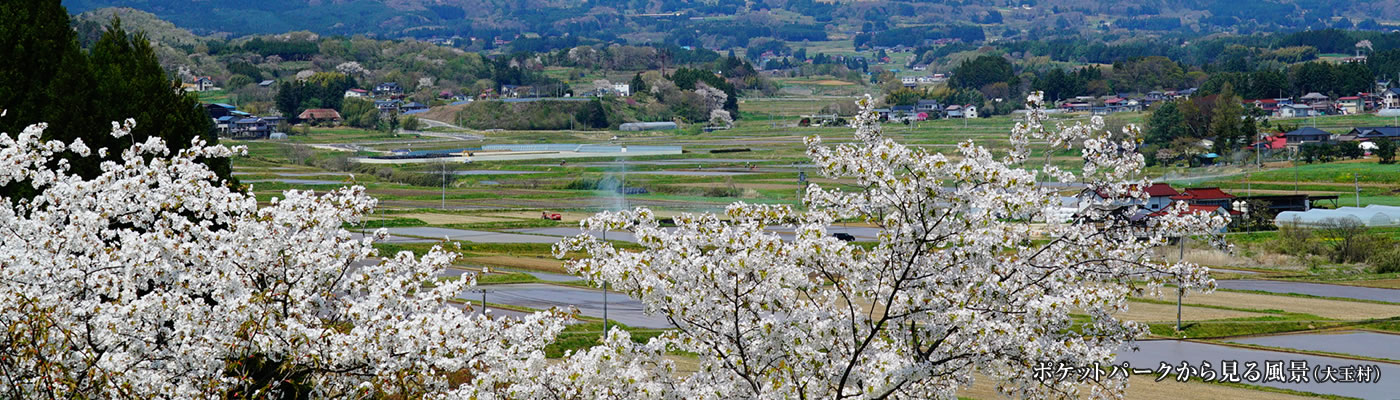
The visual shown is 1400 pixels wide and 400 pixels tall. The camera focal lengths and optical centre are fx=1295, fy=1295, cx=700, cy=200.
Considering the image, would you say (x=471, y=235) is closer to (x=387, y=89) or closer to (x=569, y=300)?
(x=569, y=300)

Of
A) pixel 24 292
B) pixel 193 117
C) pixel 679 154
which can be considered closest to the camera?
pixel 24 292

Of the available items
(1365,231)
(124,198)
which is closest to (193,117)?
(124,198)

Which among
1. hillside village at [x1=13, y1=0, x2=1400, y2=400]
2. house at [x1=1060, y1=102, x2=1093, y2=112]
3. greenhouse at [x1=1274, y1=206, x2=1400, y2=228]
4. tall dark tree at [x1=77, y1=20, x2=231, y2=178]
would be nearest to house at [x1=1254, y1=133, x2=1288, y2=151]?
hillside village at [x1=13, y1=0, x2=1400, y2=400]

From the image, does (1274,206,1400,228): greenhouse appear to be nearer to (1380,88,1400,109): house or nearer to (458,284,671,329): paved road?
(458,284,671,329): paved road

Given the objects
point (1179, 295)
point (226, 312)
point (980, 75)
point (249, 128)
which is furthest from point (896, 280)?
point (980, 75)

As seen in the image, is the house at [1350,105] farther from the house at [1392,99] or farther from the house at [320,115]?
the house at [320,115]

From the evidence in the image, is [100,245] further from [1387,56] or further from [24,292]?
[1387,56]
